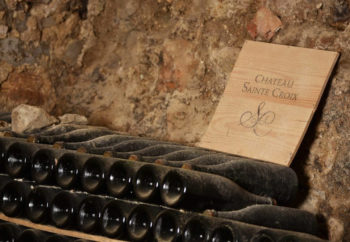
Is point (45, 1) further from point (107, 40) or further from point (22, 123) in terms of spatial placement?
point (22, 123)

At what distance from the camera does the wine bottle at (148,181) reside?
1.61 m

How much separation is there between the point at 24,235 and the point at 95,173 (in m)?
0.32

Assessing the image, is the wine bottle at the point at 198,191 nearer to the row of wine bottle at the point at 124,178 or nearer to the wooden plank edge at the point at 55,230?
the row of wine bottle at the point at 124,178

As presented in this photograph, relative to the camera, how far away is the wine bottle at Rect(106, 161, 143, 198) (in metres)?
1.67

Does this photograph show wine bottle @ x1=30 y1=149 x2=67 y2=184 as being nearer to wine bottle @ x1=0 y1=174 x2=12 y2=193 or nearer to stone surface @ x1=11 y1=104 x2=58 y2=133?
wine bottle @ x1=0 y1=174 x2=12 y2=193

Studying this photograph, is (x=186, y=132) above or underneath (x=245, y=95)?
underneath

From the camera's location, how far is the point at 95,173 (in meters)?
1.72

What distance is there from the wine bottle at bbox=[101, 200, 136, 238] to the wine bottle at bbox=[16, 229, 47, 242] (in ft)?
0.84

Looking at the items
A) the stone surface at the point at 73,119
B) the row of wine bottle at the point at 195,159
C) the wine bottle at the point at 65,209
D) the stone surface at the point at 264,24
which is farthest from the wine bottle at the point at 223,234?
the stone surface at the point at 73,119

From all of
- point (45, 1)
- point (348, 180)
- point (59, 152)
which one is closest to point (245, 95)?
point (348, 180)

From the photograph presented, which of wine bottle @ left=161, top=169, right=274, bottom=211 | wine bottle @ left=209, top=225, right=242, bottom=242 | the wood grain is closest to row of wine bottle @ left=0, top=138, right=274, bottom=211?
wine bottle @ left=161, top=169, right=274, bottom=211

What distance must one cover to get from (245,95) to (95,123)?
738 mm

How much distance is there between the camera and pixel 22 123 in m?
2.09

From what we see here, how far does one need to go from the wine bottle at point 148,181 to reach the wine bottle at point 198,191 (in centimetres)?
2
